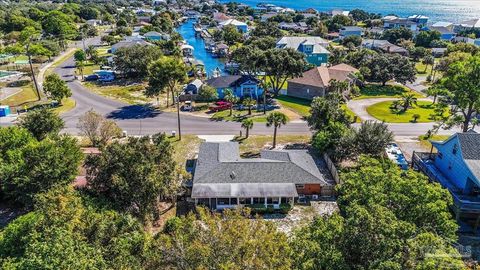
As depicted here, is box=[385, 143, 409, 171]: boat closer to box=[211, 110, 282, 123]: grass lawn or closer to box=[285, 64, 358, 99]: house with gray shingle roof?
box=[211, 110, 282, 123]: grass lawn

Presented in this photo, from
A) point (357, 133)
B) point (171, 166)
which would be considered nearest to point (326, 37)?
point (357, 133)

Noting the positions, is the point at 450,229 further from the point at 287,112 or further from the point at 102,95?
the point at 102,95

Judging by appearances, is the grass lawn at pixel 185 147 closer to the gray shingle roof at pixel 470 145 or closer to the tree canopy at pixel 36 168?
the tree canopy at pixel 36 168

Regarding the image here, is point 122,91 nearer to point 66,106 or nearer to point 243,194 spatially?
point 66,106

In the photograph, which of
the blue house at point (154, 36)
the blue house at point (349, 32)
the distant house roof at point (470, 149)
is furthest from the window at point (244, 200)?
the blue house at point (349, 32)

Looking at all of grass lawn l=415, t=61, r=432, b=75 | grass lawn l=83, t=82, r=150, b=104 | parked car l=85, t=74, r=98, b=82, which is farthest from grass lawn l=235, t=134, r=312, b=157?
grass lawn l=415, t=61, r=432, b=75

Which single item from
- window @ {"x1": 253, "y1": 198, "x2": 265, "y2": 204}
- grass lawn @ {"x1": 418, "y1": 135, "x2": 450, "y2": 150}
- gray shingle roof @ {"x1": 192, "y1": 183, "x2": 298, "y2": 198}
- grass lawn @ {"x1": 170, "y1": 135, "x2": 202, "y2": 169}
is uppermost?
gray shingle roof @ {"x1": 192, "y1": 183, "x2": 298, "y2": 198}
